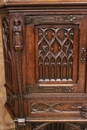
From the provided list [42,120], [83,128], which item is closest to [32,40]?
[42,120]

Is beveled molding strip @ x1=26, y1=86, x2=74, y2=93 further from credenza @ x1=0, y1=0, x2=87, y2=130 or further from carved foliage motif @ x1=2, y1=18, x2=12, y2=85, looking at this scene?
carved foliage motif @ x1=2, y1=18, x2=12, y2=85

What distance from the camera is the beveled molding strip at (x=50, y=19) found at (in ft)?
3.05

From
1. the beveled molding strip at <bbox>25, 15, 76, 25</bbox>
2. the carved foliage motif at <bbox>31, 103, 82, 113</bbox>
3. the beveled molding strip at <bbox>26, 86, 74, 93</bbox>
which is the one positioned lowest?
the carved foliage motif at <bbox>31, 103, 82, 113</bbox>

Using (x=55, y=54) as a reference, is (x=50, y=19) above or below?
above

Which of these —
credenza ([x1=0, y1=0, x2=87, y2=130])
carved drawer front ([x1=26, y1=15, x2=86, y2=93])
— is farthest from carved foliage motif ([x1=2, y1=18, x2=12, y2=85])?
carved drawer front ([x1=26, y1=15, x2=86, y2=93])

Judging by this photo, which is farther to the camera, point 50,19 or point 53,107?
point 53,107

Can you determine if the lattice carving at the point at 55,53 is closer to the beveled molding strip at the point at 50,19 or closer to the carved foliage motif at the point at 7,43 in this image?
the beveled molding strip at the point at 50,19

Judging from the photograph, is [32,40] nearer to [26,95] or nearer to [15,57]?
[15,57]

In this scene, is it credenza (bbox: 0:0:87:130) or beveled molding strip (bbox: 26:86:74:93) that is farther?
beveled molding strip (bbox: 26:86:74:93)

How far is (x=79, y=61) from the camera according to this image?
991 millimetres

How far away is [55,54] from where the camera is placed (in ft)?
3.27

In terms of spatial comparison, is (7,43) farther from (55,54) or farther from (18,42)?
(55,54)

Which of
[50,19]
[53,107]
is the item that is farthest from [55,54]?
[53,107]

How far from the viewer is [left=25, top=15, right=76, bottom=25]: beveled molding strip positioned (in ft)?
3.05
